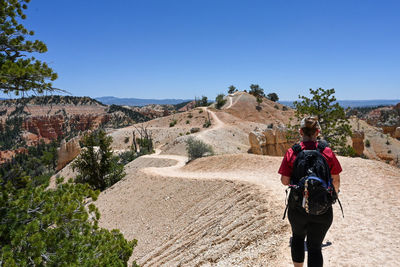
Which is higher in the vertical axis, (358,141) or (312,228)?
(312,228)

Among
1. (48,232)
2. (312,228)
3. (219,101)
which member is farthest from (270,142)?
(219,101)

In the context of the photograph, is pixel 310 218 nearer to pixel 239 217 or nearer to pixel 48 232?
pixel 48 232

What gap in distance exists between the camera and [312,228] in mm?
3361

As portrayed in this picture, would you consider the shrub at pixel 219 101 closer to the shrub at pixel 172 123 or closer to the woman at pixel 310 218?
the shrub at pixel 172 123

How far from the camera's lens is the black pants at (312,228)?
10.8 ft

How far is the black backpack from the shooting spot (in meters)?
3.14

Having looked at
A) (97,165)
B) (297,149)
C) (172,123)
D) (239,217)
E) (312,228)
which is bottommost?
(97,165)

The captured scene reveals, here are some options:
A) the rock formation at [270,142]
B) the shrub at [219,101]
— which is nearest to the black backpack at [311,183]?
the rock formation at [270,142]

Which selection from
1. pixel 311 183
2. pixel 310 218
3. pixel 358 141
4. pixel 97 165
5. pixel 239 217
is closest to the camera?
pixel 311 183

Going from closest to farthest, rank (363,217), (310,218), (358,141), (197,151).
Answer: (310,218) < (363,217) < (197,151) < (358,141)

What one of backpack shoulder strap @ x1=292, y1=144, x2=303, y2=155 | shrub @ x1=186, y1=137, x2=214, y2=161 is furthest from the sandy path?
shrub @ x1=186, y1=137, x2=214, y2=161

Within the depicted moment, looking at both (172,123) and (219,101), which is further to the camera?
(219,101)

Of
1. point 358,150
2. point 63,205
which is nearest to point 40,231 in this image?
point 63,205

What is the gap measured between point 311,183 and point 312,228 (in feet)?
2.11
